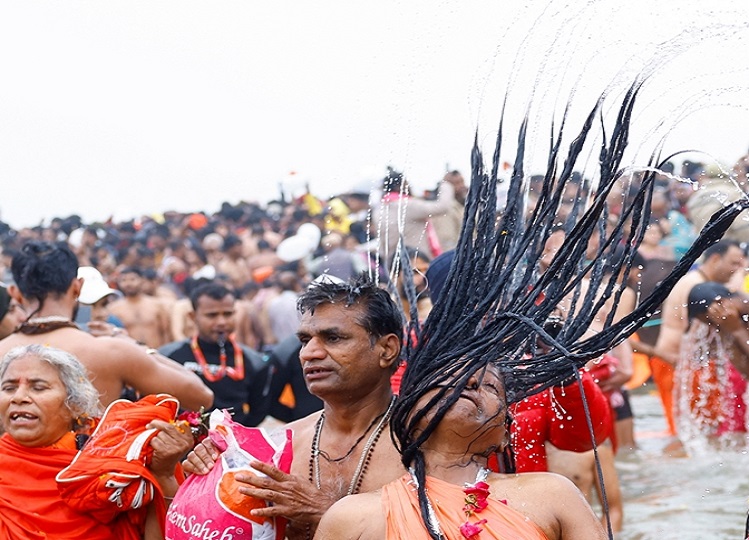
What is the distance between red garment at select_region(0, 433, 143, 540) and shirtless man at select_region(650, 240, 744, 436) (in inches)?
216

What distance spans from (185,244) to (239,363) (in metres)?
10.8

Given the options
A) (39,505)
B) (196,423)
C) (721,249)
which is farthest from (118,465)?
(721,249)

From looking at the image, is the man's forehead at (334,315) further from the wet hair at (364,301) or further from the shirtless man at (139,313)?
the shirtless man at (139,313)

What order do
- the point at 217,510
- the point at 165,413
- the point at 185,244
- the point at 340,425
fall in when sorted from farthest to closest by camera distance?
1. the point at 185,244
2. the point at 165,413
3. the point at 340,425
4. the point at 217,510

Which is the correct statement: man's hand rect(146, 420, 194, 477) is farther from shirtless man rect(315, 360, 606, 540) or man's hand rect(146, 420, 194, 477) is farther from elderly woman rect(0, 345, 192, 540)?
shirtless man rect(315, 360, 606, 540)

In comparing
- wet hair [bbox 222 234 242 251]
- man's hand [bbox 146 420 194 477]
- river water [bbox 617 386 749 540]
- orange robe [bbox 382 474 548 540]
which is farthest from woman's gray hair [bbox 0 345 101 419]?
wet hair [bbox 222 234 242 251]

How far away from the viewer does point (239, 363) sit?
23.8ft

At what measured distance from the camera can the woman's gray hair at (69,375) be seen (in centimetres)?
426

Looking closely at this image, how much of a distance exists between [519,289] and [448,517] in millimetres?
899

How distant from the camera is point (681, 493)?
28.1 ft

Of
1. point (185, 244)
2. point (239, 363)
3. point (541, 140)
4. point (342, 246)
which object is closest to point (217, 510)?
point (541, 140)

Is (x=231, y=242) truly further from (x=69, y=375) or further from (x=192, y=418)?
(x=192, y=418)

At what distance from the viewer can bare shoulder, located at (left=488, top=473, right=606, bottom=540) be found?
2.88 m

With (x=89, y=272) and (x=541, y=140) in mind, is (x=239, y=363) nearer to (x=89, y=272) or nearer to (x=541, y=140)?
(x=89, y=272)
